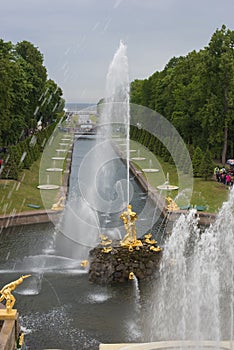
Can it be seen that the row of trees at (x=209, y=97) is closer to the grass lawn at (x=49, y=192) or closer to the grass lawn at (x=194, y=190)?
the grass lawn at (x=194, y=190)

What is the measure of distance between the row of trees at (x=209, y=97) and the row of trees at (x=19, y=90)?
12.7m

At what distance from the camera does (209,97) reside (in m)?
35.6

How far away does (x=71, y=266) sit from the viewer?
1650cm

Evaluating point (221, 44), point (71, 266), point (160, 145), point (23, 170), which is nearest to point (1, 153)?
point (23, 170)

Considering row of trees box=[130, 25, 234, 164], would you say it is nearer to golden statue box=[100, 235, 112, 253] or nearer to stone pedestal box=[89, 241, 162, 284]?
golden statue box=[100, 235, 112, 253]

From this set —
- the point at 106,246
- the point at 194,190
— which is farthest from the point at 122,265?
the point at 194,190

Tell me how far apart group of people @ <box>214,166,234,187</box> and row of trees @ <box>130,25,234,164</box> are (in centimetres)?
459

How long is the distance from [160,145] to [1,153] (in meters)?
13.0

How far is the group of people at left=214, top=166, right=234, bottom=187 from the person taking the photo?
93.0ft

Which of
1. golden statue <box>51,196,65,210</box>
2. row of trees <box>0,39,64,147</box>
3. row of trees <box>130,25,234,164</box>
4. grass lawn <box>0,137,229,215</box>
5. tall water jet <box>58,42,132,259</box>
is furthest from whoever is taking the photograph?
row of trees <box>130,25,234,164</box>

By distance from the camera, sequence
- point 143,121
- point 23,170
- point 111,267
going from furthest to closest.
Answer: point 143,121, point 23,170, point 111,267

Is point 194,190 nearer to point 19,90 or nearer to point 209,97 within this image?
point 209,97

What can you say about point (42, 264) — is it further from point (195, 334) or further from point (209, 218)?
point (209, 218)

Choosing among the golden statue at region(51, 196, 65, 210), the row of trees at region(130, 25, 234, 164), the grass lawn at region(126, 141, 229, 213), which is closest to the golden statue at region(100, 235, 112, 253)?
the golden statue at region(51, 196, 65, 210)
